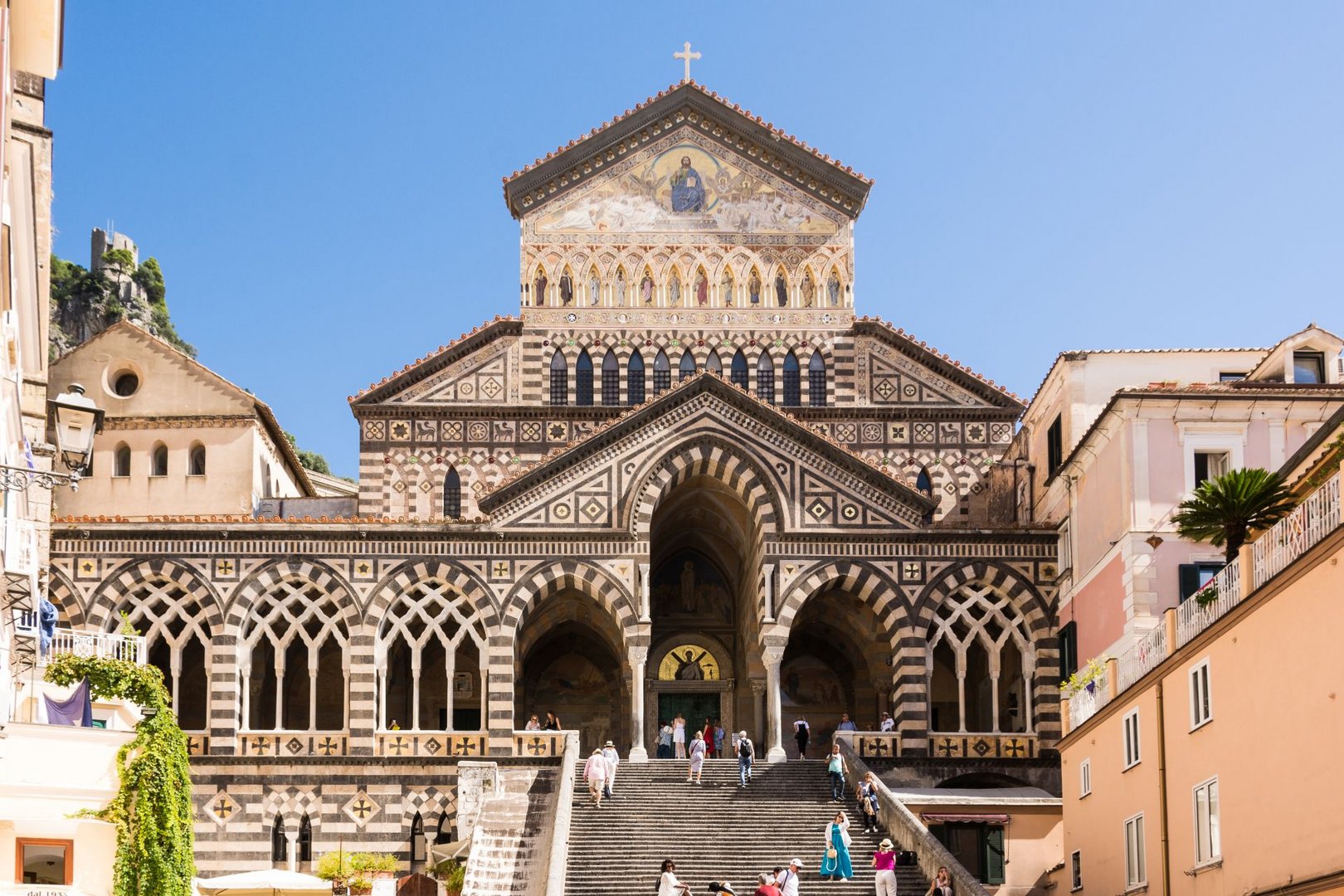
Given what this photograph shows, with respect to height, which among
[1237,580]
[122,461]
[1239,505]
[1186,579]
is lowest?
[1237,580]

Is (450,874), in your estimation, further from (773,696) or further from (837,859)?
(773,696)

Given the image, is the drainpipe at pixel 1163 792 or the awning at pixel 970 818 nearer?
the drainpipe at pixel 1163 792

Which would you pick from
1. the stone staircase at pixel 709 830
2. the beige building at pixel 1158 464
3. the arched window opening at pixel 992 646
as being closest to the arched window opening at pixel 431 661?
the stone staircase at pixel 709 830

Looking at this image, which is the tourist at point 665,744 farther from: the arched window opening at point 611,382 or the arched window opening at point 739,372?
the arched window opening at point 739,372

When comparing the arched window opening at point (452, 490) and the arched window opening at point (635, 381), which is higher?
the arched window opening at point (635, 381)

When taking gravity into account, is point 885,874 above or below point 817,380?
below

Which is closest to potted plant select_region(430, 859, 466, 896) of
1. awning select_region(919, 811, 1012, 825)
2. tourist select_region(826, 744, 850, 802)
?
tourist select_region(826, 744, 850, 802)

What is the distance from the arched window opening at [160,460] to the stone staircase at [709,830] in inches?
630

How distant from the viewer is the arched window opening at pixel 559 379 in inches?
2014

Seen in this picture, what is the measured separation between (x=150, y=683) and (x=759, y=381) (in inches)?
916

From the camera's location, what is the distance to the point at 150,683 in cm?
3144

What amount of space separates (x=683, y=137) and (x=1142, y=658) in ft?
83.3

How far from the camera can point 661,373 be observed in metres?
51.3

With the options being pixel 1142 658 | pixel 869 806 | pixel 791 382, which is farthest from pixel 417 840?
pixel 1142 658
